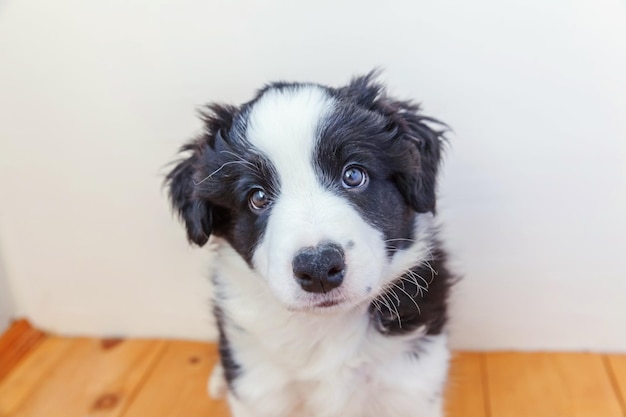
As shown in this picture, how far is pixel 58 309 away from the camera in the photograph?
2531 mm

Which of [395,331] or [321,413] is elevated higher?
[395,331]

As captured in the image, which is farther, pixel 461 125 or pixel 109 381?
pixel 109 381

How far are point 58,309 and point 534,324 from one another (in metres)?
1.59

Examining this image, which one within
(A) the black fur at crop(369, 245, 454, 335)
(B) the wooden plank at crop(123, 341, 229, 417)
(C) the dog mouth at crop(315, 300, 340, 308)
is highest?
(C) the dog mouth at crop(315, 300, 340, 308)

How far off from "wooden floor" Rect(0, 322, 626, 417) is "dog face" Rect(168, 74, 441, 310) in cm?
74

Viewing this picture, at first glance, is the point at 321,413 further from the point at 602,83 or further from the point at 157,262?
the point at 602,83

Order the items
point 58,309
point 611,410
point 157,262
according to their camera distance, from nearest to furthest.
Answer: point 611,410
point 157,262
point 58,309

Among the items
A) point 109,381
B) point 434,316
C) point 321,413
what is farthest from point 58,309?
point 434,316

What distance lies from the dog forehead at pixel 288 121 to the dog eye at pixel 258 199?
84 mm

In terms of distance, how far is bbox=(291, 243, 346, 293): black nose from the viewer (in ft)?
4.37

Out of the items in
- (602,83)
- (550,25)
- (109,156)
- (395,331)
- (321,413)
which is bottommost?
(321,413)

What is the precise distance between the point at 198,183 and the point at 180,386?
93 cm

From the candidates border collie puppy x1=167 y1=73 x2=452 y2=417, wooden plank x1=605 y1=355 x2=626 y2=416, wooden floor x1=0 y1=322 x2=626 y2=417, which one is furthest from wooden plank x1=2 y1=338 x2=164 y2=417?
wooden plank x1=605 y1=355 x2=626 y2=416

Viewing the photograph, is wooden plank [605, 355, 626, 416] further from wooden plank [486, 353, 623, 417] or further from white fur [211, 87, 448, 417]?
white fur [211, 87, 448, 417]
